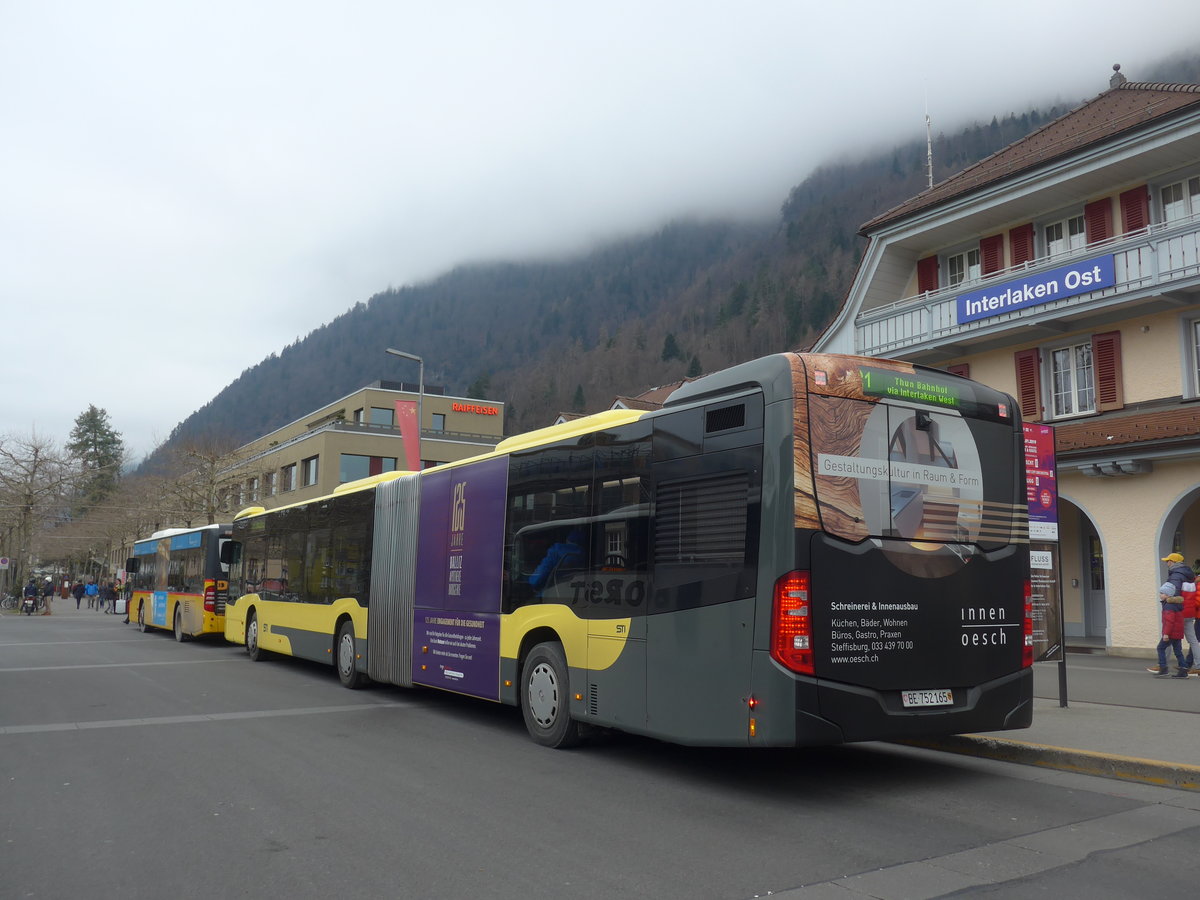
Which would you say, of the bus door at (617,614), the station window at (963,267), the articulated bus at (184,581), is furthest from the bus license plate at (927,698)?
the station window at (963,267)

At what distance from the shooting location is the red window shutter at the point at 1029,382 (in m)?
20.7

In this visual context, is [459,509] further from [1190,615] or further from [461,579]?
[1190,615]

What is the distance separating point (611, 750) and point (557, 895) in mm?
4316

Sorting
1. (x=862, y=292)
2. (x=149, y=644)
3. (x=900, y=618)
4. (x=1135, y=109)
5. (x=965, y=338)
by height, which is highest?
(x=1135, y=109)

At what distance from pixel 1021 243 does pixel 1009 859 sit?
750 inches

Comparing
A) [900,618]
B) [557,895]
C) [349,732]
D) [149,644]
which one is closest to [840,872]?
[557,895]

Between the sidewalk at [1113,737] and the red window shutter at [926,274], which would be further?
the red window shutter at [926,274]

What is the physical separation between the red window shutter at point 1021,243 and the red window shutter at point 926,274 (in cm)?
224

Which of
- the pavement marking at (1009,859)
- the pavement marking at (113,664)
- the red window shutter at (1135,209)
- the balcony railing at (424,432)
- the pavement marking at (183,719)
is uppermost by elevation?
the balcony railing at (424,432)

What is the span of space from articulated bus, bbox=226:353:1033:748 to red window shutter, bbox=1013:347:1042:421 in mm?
14068

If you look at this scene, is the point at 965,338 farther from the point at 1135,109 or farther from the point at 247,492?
the point at 247,492

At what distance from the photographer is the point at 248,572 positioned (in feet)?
62.5

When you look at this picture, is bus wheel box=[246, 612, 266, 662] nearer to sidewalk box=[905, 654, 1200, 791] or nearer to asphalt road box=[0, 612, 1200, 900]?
asphalt road box=[0, 612, 1200, 900]

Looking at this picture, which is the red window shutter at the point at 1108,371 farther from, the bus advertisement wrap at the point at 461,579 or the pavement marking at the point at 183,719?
the pavement marking at the point at 183,719
